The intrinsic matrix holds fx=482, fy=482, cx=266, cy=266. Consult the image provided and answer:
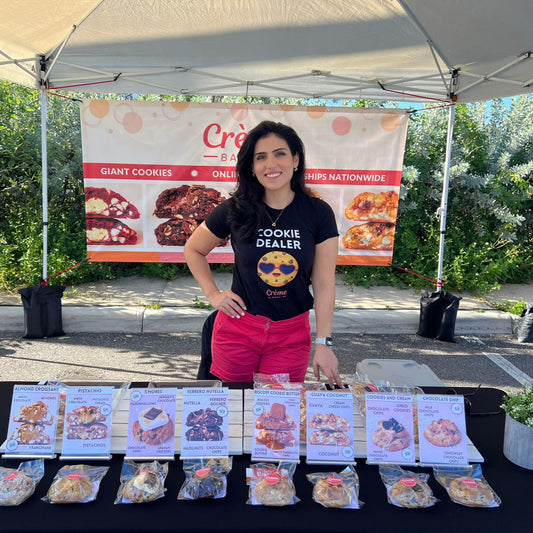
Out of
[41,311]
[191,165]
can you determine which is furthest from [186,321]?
[191,165]

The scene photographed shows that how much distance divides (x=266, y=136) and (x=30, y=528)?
5.53 feet

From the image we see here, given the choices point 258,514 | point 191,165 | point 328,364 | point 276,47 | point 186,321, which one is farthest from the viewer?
point 186,321

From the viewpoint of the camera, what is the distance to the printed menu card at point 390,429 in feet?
4.72

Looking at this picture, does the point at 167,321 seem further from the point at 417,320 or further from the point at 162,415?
the point at 162,415

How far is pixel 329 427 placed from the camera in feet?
4.84

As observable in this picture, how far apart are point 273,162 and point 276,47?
198 cm

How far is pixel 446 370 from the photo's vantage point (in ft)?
14.0

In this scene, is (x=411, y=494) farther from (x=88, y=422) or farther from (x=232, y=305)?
(x=232, y=305)

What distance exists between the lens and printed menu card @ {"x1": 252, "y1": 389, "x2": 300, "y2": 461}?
4.71ft

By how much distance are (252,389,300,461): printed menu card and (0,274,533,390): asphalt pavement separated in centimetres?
249

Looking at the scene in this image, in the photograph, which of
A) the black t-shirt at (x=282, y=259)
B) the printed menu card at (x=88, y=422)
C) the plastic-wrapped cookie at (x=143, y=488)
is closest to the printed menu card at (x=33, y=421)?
the printed menu card at (x=88, y=422)

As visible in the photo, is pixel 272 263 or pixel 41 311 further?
pixel 41 311

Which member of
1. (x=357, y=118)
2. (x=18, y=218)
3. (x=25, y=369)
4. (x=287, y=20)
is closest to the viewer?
(x=287, y=20)

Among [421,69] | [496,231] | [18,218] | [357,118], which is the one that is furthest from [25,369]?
[496,231]
